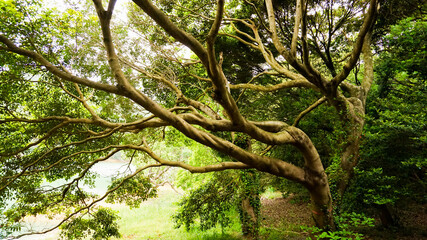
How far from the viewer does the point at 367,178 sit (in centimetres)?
→ 527

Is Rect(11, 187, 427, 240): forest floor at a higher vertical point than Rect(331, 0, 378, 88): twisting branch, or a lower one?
lower

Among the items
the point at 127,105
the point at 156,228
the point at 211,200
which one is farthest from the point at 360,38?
the point at 156,228

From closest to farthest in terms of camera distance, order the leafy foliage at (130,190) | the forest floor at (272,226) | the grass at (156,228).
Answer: the leafy foliage at (130,190) < the forest floor at (272,226) < the grass at (156,228)

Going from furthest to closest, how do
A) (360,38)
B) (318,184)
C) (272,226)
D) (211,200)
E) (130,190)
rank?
(272,226), (211,200), (130,190), (318,184), (360,38)

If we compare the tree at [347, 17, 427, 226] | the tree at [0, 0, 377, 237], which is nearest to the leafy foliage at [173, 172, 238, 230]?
the tree at [0, 0, 377, 237]

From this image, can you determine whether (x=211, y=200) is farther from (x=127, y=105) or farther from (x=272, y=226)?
(x=272, y=226)

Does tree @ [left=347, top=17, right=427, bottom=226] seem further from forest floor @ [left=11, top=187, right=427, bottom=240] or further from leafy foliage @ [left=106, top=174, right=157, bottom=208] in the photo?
leafy foliage @ [left=106, top=174, right=157, bottom=208]

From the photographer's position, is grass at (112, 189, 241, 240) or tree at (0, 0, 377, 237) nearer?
tree at (0, 0, 377, 237)

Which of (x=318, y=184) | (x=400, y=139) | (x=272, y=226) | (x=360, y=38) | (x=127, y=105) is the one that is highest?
(x=127, y=105)

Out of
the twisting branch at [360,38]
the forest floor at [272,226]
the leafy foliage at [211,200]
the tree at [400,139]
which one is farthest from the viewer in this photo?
the forest floor at [272,226]

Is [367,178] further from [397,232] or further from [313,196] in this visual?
[397,232]

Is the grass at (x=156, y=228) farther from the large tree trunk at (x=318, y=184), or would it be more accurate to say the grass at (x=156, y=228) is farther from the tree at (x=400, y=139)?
the tree at (x=400, y=139)

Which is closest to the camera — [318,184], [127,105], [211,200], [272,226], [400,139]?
[318,184]

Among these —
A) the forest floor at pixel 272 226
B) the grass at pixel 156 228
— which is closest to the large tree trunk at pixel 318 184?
the forest floor at pixel 272 226
